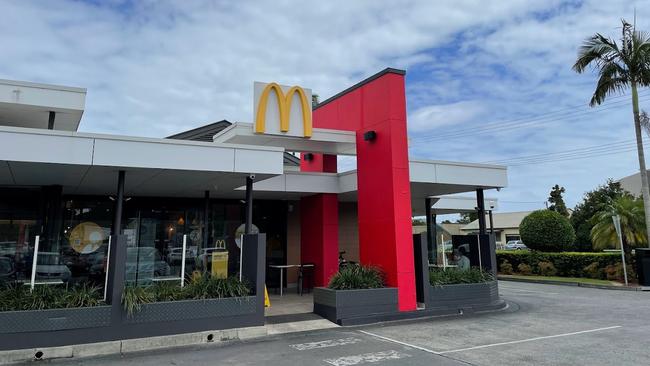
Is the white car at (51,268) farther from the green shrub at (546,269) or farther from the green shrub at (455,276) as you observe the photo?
the green shrub at (546,269)

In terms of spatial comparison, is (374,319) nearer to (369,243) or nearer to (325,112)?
(369,243)

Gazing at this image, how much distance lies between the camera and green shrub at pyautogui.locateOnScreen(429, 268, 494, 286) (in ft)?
36.0

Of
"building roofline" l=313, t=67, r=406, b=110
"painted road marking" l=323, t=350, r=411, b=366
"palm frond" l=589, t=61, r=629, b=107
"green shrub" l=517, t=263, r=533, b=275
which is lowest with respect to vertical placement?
"painted road marking" l=323, t=350, r=411, b=366

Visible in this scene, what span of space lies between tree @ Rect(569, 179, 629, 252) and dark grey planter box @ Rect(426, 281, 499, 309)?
21.8 metres

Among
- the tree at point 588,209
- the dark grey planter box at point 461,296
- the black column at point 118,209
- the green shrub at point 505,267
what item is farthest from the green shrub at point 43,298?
the tree at point 588,209

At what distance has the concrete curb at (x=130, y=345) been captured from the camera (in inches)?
264

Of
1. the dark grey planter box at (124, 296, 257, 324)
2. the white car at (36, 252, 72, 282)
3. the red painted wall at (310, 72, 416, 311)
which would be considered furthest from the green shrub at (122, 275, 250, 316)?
the red painted wall at (310, 72, 416, 311)

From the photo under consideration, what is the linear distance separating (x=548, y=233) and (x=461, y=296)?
40.1 ft

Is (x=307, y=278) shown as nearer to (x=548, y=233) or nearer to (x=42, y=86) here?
(x=42, y=86)

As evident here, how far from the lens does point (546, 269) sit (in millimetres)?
20531

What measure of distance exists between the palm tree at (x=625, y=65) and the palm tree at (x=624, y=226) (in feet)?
4.22

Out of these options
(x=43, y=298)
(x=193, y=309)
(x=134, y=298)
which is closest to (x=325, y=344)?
(x=193, y=309)

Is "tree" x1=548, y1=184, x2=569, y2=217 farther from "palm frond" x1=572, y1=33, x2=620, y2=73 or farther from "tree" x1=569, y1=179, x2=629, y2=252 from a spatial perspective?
"palm frond" x1=572, y1=33, x2=620, y2=73

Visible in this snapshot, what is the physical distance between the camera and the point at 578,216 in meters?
34.1
